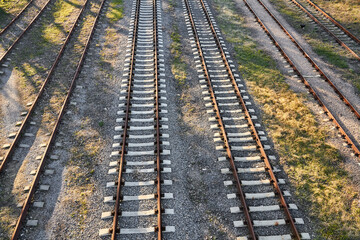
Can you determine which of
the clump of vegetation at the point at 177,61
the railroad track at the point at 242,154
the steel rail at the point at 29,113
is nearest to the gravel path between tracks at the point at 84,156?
the steel rail at the point at 29,113

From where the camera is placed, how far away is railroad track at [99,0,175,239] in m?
7.08

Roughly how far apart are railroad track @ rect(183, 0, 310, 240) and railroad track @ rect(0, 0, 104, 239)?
6004mm

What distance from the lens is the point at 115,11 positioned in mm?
17656

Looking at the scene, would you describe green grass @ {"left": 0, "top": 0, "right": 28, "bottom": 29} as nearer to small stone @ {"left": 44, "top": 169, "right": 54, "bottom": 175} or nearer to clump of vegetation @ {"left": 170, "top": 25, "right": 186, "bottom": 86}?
clump of vegetation @ {"left": 170, "top": 25, "right": 186, "bottom": 86}

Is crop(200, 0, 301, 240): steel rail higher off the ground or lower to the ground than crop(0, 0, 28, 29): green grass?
lower

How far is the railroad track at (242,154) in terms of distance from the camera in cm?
714

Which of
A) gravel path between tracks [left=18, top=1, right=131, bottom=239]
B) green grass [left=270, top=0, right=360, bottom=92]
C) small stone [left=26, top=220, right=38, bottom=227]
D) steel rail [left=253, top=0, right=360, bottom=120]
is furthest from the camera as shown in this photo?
green grass [left=270, top=0, right=360, bottom=92]

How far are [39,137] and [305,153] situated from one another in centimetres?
1000

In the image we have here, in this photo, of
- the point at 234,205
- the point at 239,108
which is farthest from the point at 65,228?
the point at 239,108

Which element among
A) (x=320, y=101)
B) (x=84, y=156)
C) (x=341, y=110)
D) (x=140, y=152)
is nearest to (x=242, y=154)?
(x=140, y=152)

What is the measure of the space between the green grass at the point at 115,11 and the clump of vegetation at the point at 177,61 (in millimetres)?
4323

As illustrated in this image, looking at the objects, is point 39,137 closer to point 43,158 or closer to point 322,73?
point 43,158

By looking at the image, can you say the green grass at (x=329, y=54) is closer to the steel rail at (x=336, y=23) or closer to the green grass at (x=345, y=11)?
the steel rail at (x=336, y=23)

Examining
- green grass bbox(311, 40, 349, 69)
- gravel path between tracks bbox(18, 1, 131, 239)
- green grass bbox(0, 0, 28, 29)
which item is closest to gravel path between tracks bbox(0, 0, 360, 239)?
gravel path between tracks bbox(18, 1, 131, 239)
